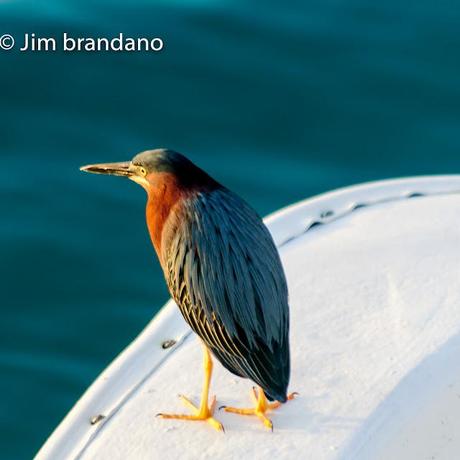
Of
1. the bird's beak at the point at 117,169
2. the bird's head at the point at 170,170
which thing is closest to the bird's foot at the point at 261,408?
the bird's head at the point at 170,170

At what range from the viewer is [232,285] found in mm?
3207

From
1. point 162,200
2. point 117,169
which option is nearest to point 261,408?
point 162,200

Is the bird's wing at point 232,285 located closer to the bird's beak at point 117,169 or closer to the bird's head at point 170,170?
the bird's head at point 170,170

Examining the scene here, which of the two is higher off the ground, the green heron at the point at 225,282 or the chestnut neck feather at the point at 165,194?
the chestnut neck feather at the point at 165,194

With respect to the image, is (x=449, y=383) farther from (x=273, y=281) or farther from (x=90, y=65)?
(x=90, y=65)

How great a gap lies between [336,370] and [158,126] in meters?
2.45

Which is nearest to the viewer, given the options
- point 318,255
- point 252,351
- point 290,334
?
point 252,351

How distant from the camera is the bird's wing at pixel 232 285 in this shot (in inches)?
125

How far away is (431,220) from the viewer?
3.95m

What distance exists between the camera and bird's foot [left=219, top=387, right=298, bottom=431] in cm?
316

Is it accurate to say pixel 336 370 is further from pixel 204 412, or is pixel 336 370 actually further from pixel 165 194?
pixel 165 194

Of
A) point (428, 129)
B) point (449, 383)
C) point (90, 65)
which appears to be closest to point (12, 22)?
point (90, 65)

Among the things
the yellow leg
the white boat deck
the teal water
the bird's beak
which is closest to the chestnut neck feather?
the bird's beak

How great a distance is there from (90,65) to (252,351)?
2.90 meters
